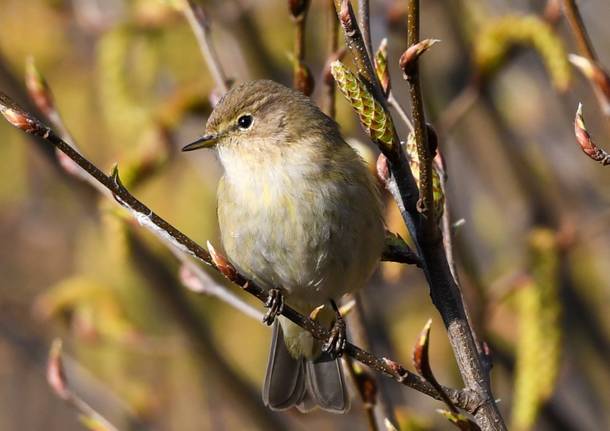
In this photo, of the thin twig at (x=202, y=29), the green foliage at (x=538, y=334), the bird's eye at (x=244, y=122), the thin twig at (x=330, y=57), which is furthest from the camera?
the bird's eye at (x=244, y=122)

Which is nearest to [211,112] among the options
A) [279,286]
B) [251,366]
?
[279,286]

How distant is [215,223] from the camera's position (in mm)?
4855

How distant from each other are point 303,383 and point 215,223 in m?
1.64

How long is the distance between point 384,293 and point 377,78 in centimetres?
333

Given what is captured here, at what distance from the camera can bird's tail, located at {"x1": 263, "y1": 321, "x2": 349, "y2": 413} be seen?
10.5ft

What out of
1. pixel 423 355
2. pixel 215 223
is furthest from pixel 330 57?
pixel 215 223

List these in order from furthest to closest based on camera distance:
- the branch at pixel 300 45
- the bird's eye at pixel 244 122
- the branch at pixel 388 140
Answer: the bird's eye at pixel 244 122, the branch at pixel 300 45, the branch at pixel 388 140

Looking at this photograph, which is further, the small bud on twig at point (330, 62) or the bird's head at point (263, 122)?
the bird's head at point (263, 122)

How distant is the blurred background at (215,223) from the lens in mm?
3350

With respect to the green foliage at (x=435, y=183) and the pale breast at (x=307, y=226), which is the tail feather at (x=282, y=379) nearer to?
the pale breast at (x=307, y=226)

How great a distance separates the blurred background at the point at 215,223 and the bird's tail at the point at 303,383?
7.7 inches

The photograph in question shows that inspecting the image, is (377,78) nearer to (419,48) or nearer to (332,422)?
(419,48)

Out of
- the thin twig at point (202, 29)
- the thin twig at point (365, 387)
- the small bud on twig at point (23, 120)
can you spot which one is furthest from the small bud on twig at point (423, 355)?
the thin twig at point (202, 29)

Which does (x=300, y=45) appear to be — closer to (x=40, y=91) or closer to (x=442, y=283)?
(x=40, y=91)
